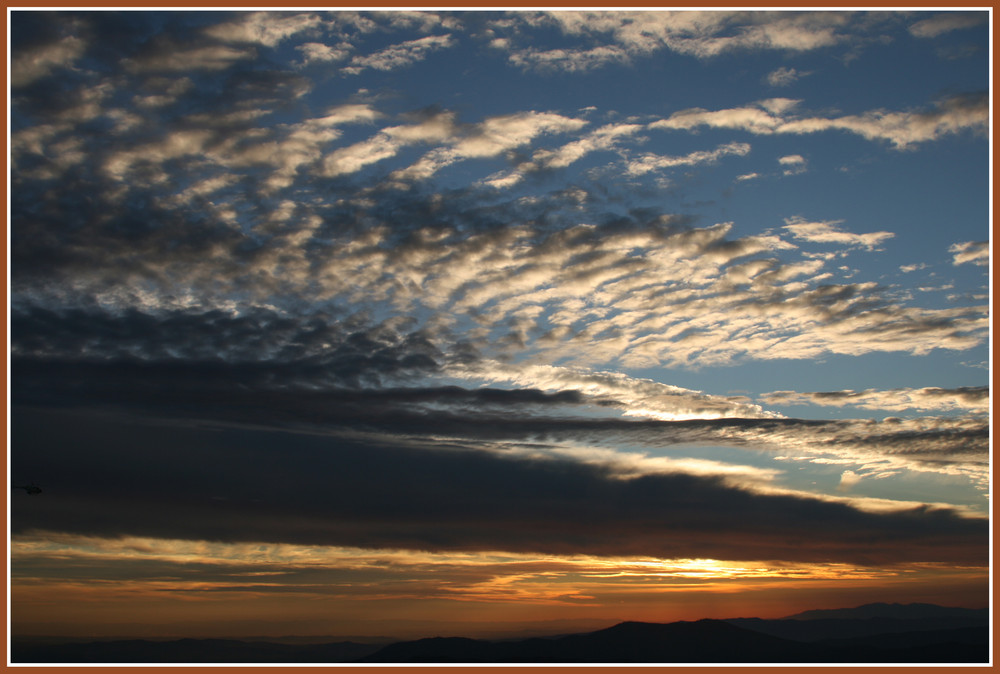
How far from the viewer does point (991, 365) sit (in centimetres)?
3922

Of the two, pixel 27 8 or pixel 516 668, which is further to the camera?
pixel 516 668

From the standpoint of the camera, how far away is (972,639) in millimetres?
199250

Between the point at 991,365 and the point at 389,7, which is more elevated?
the point at 389,7

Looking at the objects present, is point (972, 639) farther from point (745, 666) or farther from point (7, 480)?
point (7, 480)

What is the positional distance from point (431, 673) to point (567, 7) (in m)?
42.9

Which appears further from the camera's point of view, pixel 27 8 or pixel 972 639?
pixel 972 639

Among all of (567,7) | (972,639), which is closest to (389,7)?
(567,7)

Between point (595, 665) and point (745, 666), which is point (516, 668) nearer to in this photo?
point (595, 665)

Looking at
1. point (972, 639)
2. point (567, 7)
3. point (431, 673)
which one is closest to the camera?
point (567, 7)

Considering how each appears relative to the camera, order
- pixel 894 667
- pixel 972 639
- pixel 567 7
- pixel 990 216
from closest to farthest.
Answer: pixel 567 7 < pixel 990 216 < pixel 894 667 < pixel 972 639

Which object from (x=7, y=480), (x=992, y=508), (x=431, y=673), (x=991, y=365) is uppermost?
(x=991, y=365)

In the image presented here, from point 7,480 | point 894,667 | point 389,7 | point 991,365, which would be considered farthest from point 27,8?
point 894,667

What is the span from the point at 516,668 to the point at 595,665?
5602 millimetres

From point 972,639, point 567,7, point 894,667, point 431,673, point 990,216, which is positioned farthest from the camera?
point 972,639
